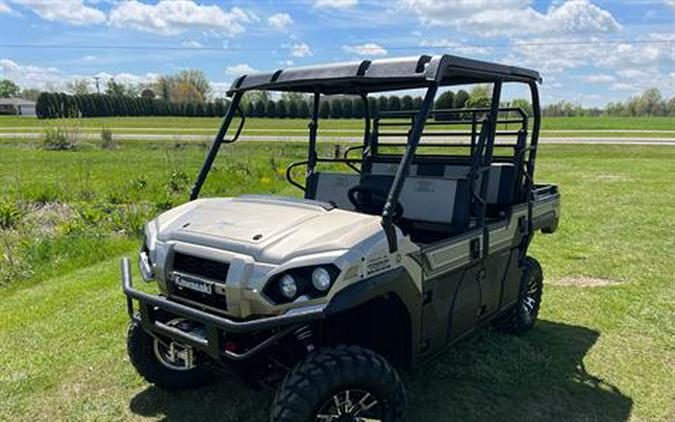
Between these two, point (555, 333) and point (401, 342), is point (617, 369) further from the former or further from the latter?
point (401, 342)

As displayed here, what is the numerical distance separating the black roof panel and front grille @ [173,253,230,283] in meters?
1.20

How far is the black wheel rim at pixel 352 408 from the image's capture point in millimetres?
2541

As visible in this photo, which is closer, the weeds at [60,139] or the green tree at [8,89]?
the weeds at [60,139]

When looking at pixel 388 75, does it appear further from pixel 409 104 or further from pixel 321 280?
pixel 409 104

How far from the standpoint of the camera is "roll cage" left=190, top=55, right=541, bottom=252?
2777mm

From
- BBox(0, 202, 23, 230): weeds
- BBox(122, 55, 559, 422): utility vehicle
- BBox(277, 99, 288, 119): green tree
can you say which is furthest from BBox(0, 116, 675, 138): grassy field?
BBox(122, 55, 559, 422): utility vehicle

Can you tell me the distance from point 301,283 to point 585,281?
4.01 m

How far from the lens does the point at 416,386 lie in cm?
348

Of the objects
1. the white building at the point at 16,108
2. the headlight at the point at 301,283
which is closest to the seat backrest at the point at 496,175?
the headlight at the point at 301,283

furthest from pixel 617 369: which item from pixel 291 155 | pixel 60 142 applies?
pixel 60 142

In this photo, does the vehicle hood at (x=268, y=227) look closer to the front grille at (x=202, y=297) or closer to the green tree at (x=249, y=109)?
the front grille at (x=202, y=297)

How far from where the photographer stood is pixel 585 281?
5.56 meters

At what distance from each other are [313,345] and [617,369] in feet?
7.19

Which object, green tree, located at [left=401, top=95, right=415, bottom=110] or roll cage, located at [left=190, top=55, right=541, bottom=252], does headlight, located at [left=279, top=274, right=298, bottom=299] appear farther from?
green tree, located at [left=401, top=95, right=415, bottom=110]
